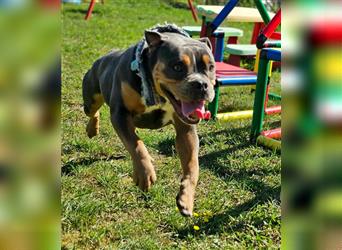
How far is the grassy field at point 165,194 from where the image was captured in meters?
3.41

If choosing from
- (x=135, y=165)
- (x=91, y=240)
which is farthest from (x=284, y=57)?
(x=91, y=240)

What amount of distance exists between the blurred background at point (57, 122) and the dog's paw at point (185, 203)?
223cm

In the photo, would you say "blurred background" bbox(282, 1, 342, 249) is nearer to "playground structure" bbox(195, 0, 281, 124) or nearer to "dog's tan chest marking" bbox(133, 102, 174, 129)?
"dog's tan chest marking" bbox(133, 102, 174, 129)

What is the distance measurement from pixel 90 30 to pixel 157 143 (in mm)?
8038

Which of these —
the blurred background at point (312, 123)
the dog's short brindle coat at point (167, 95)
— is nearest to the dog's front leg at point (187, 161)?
the dog's short brindle coat at point (167, 95)

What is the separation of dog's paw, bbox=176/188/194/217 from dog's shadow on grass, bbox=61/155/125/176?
4.97 ft

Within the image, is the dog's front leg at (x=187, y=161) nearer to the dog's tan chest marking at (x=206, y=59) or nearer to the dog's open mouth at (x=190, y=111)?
the dog's open mouth at (x=190, y=111)

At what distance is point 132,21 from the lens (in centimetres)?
1499

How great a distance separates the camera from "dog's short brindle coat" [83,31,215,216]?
3.14m

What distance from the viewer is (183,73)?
10.7ft

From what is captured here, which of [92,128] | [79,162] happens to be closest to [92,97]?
[92,128]

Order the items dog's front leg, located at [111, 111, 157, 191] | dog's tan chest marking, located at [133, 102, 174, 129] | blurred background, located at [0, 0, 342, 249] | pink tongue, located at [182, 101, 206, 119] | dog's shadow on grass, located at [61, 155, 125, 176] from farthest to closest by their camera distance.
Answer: dog's shadow on grass, located at [61, 155, 125, 176] → dog's tan chest marking, located at [133, 102, 174, 129] → pink tongue, located at [182, 101, 206, 119] → dog's front leg, located at [111, 111, 157, 191] → blurred background, located at [0, 0, 342, 249]

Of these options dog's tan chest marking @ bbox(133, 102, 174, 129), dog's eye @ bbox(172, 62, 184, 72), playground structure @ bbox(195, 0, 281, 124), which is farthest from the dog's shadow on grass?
playground structure @ bbox(195, 0, 281, 124)

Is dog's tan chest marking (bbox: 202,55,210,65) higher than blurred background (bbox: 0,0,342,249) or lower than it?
lower
